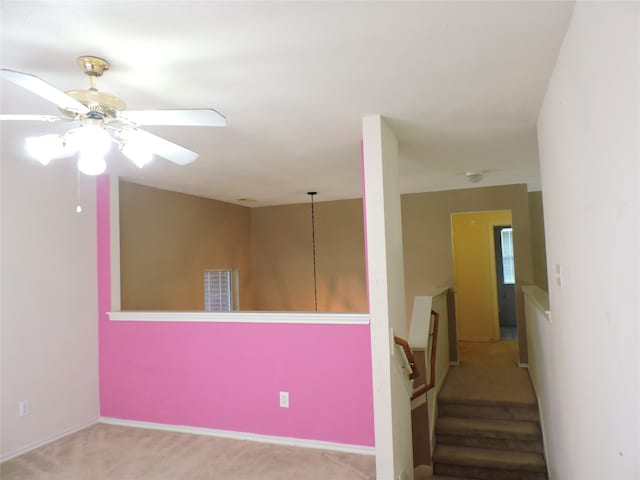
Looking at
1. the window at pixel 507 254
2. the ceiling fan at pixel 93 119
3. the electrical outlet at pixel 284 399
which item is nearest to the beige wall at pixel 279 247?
the electrical outlet at pixel 284 399

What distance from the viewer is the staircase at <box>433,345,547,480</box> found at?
12.5 feet

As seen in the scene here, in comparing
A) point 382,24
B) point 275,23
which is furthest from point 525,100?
point 275,23

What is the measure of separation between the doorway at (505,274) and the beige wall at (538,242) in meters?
1.53

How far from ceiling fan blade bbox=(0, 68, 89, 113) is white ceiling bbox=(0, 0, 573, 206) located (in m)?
0.26

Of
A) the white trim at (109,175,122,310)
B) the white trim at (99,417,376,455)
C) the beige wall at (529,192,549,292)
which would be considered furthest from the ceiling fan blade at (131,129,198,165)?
the beige wall at (529,192,549,292)

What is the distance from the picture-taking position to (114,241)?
4.15 metres

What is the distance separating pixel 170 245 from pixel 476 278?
477 cm

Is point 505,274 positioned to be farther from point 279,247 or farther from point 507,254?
point 279,247

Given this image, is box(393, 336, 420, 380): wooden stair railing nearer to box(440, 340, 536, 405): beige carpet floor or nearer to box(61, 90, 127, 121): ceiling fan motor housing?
box(440, 340, 536, 405): beige carpet floor

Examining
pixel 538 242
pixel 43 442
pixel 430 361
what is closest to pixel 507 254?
pixel 538 242

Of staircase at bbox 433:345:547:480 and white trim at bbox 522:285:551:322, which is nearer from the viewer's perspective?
white trim at bbox 522:285:551:322

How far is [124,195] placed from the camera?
4.52 m

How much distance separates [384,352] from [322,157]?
1910 mm

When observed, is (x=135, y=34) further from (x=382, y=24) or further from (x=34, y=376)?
(x=34, y=376)
